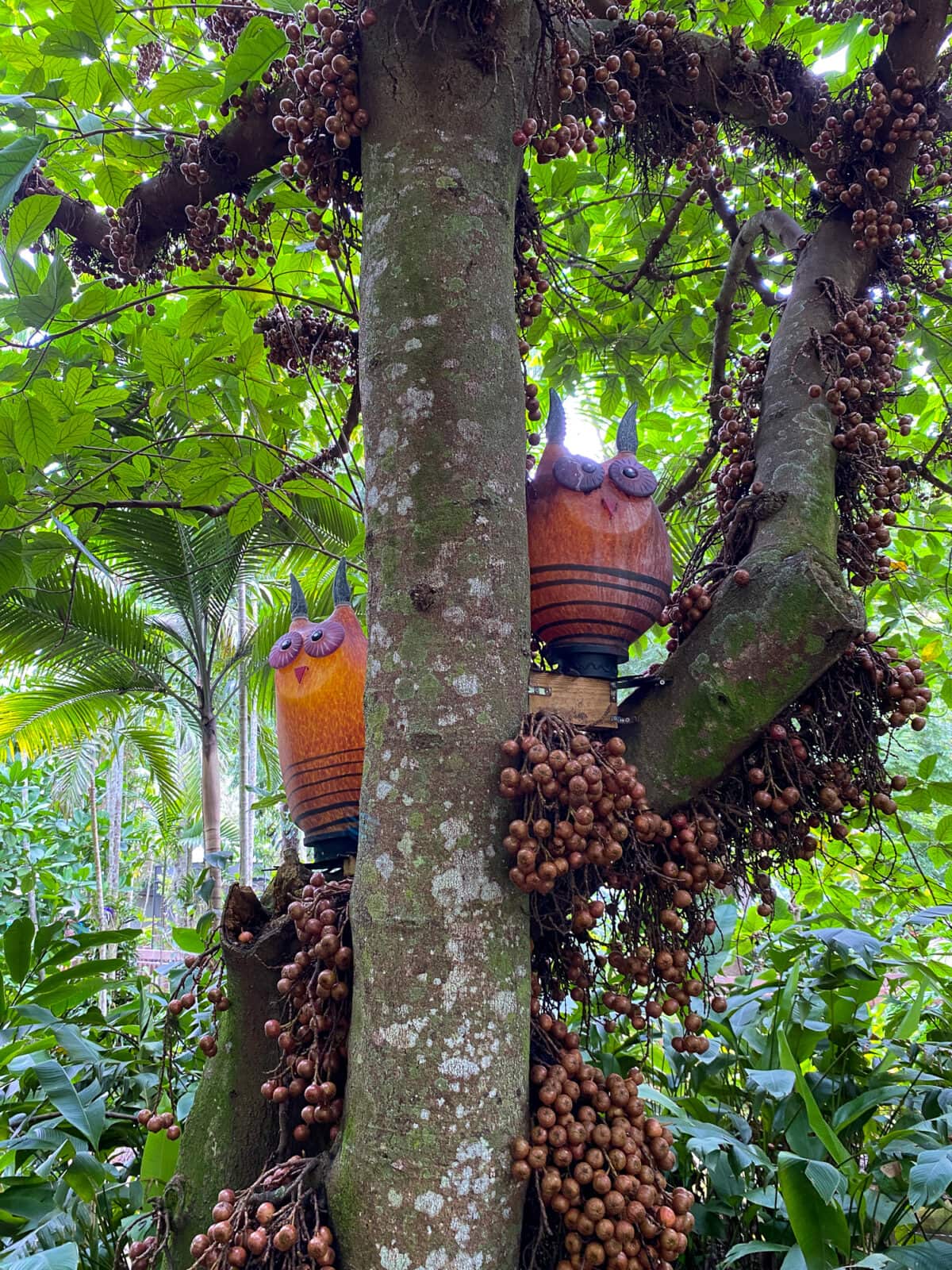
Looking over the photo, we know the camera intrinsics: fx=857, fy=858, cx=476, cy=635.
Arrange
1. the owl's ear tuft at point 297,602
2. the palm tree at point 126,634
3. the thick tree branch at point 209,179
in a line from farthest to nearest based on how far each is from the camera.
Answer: the palm tree at point 126,634, the owl's ear tuft at point 297,602, the thick tree branch at point 209,179

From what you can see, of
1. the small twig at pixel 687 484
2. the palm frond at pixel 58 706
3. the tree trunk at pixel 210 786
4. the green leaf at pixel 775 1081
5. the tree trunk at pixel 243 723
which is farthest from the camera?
the tree trunk at pixel 243 723

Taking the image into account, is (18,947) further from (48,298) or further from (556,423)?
(556,423)

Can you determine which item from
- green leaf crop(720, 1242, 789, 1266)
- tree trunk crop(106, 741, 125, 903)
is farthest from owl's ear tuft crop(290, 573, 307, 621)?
tree trunk crop(106, 741, 125, 903)

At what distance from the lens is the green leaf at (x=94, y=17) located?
1.78 metres

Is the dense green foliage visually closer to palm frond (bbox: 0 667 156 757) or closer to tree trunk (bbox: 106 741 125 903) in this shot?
palm frond (bbox: 0 667 156 757)

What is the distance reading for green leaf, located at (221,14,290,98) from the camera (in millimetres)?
1576

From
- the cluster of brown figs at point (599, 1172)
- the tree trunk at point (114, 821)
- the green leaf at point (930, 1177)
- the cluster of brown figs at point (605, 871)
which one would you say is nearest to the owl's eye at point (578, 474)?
the cluster of brown figs at point (605, 871)

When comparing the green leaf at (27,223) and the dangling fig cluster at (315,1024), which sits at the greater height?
the green leaf at (27,223)

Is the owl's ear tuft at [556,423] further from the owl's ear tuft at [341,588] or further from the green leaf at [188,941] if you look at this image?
the green leaf at [188,941]

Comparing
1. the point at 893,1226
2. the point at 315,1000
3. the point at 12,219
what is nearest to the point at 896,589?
the point at 893,1226

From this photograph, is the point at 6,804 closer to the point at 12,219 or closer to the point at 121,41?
the point at 121,41

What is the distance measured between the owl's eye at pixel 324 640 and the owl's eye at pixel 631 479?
0.64 meters

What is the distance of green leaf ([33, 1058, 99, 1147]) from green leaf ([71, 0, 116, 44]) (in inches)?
84.8

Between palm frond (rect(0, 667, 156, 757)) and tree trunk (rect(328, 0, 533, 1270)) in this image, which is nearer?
tree trunk (rect(328, 0, 533, 1270))
